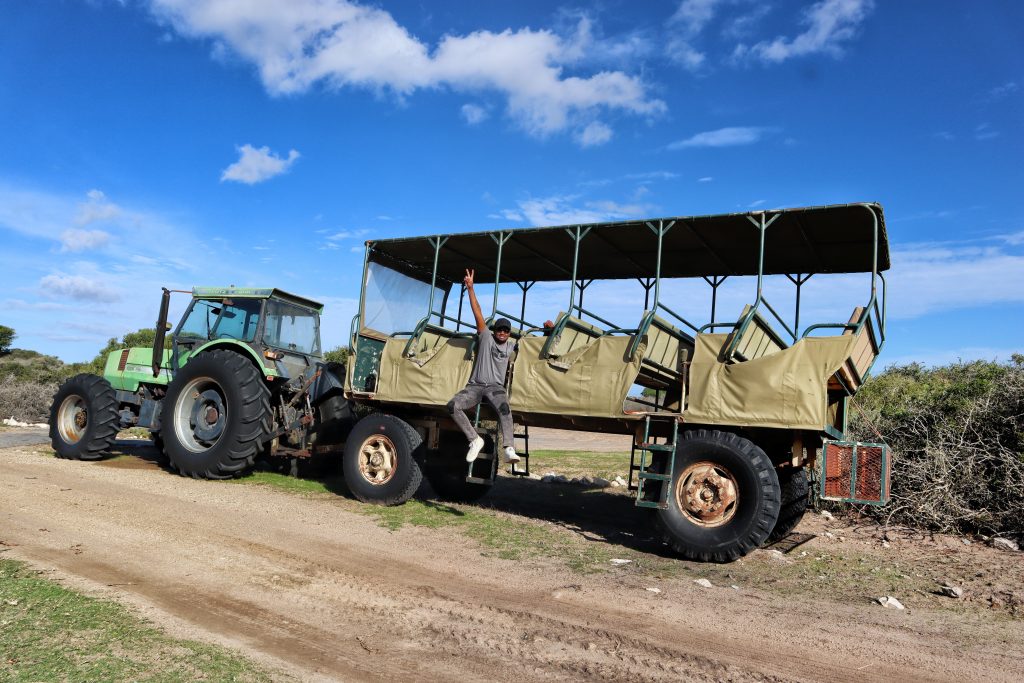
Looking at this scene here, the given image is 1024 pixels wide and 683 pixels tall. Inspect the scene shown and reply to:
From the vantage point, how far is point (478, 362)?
7816mm

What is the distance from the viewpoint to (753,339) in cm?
753

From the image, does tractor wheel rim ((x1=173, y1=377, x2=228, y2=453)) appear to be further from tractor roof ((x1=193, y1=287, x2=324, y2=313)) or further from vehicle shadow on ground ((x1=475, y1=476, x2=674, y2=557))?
vehicle shadow on ground ((x1=475, y1=476, x2=674, y2=557))

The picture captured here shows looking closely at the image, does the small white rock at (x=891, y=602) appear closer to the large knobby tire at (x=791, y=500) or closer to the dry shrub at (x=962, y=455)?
the large knobby tire at (x=791, y=500)

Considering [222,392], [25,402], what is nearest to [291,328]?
[222,392]

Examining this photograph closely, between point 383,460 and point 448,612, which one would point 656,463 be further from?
point 383,460

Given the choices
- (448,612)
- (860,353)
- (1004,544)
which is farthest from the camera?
(1004,544)

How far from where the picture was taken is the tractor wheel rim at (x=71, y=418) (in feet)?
35.7

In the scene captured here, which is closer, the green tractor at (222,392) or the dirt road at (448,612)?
the dirt road at (448,612)

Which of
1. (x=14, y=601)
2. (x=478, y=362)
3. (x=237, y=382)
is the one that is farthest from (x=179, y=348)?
(x=14, y=601)

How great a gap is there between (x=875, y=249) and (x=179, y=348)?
31.3 ft

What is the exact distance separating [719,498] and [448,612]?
3.02 m

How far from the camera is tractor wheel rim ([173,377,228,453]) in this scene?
9.75m

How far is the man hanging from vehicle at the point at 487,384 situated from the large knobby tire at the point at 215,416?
303cm

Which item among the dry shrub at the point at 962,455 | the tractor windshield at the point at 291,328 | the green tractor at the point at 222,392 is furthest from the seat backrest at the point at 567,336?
the tractor windshield at the point at 291,328
